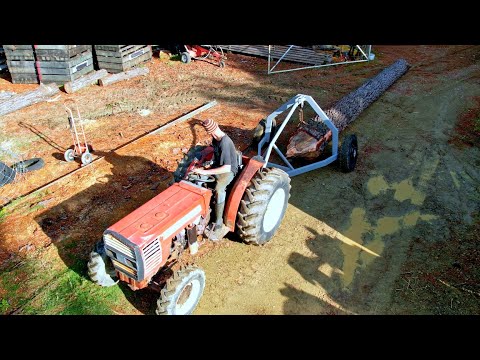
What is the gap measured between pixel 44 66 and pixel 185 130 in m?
5.49

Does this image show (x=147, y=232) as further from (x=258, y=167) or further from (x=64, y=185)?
(x=64, y=185)

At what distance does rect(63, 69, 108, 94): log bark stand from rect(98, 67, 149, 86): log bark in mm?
247

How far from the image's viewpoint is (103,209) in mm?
7480

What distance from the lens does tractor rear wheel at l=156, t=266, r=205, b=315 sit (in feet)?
16.4

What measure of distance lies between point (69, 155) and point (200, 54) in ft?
25.2

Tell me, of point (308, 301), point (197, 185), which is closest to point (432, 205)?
point (308, 301)

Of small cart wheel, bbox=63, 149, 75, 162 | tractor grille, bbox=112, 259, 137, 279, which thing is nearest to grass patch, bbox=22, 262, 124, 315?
tractor grille, bbox=112, 259, 137, 279

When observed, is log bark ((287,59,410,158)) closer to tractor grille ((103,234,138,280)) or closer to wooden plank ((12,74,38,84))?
tractor grille ((103,234,138,280))

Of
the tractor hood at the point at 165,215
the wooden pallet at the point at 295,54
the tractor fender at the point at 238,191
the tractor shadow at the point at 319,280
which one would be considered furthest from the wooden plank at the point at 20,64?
the tractor shadow at the point at 319,280

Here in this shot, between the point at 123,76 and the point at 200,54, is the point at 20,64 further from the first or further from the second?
the point at 200,54

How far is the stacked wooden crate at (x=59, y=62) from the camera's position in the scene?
12180mm

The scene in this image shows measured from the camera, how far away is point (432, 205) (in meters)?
7.64

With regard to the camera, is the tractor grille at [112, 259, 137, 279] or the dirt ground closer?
the tractor grille at [112, 259, 137, 279]

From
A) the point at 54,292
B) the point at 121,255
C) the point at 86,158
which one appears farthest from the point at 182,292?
the point at 86,158
